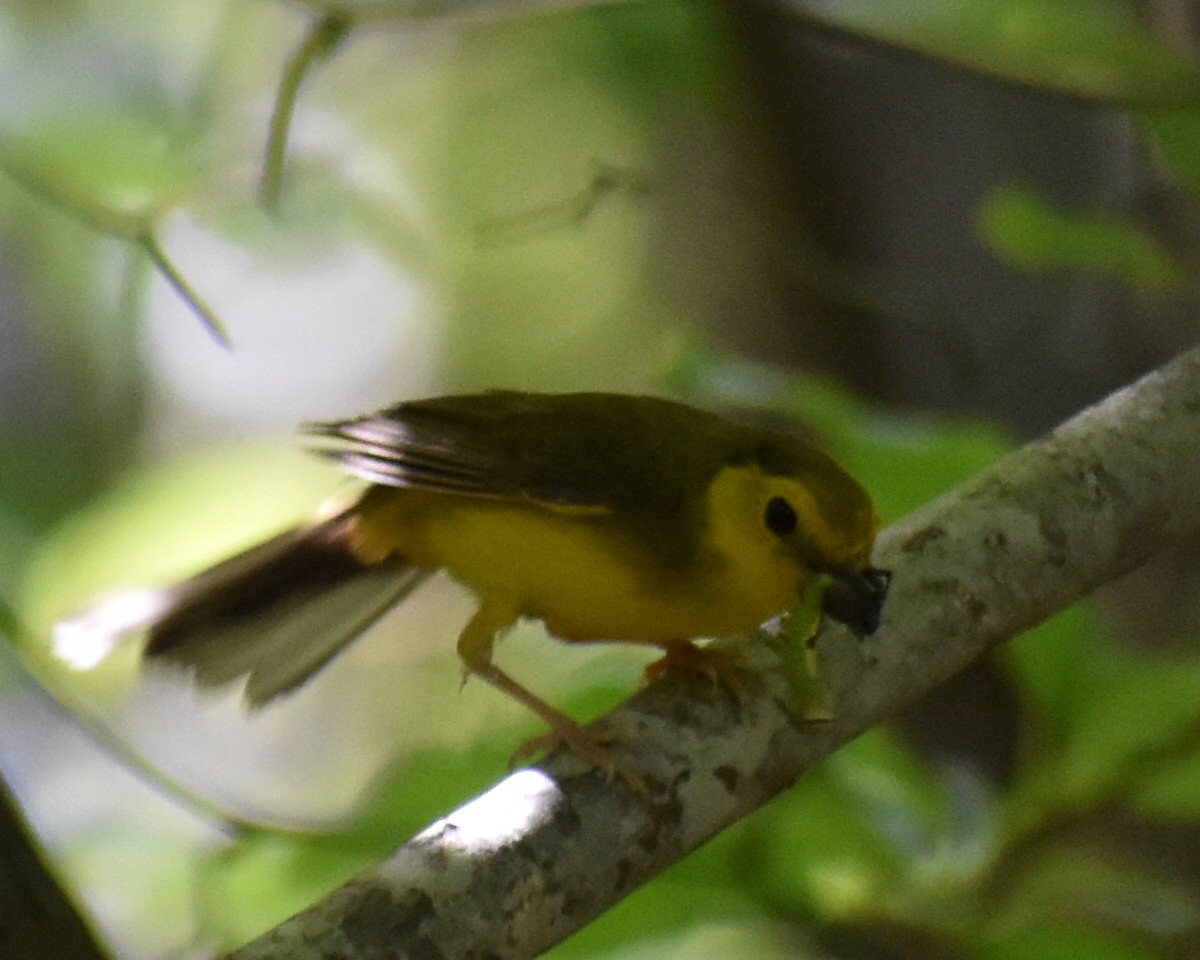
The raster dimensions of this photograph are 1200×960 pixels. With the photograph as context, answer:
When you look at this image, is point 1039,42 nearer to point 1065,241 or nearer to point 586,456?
point 1065,241

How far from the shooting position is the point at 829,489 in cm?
262

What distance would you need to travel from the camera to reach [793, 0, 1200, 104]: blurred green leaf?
9.78 feet

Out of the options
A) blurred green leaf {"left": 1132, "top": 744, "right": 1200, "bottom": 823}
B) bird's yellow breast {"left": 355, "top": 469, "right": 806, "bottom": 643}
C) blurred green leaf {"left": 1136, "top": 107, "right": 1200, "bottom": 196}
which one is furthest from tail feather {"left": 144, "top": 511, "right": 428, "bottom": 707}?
blurred green leaf {"left": 1136, "top": 107, "right": 1200, "bottom": 196}

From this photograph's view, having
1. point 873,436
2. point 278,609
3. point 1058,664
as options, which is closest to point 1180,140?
point 873,436

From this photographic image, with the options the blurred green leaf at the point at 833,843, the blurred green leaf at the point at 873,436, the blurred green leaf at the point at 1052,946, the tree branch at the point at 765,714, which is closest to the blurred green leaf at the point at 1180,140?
the tree branch at the point at 765,714

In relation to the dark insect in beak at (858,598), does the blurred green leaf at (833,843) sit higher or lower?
lower

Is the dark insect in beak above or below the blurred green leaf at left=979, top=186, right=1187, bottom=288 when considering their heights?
below

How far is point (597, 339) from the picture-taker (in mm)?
6707

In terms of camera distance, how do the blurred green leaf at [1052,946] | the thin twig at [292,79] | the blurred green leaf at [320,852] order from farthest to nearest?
the thin twig at [292,79]
the blurred green leaf at [320,852]
the blurred green leaf at [1052,946]

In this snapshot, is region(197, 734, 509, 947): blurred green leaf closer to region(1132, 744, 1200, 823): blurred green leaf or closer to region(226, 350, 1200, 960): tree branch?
region(226, 350, 1200, 960): tree branch

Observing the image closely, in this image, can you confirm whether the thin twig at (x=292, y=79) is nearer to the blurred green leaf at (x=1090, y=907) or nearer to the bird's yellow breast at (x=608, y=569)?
the bird's yellow breast at (x=608, y=569)

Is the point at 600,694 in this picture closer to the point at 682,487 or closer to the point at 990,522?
the point at 682,487

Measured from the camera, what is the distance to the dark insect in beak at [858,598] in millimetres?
2396

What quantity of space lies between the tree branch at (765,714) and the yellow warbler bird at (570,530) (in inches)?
4.8
